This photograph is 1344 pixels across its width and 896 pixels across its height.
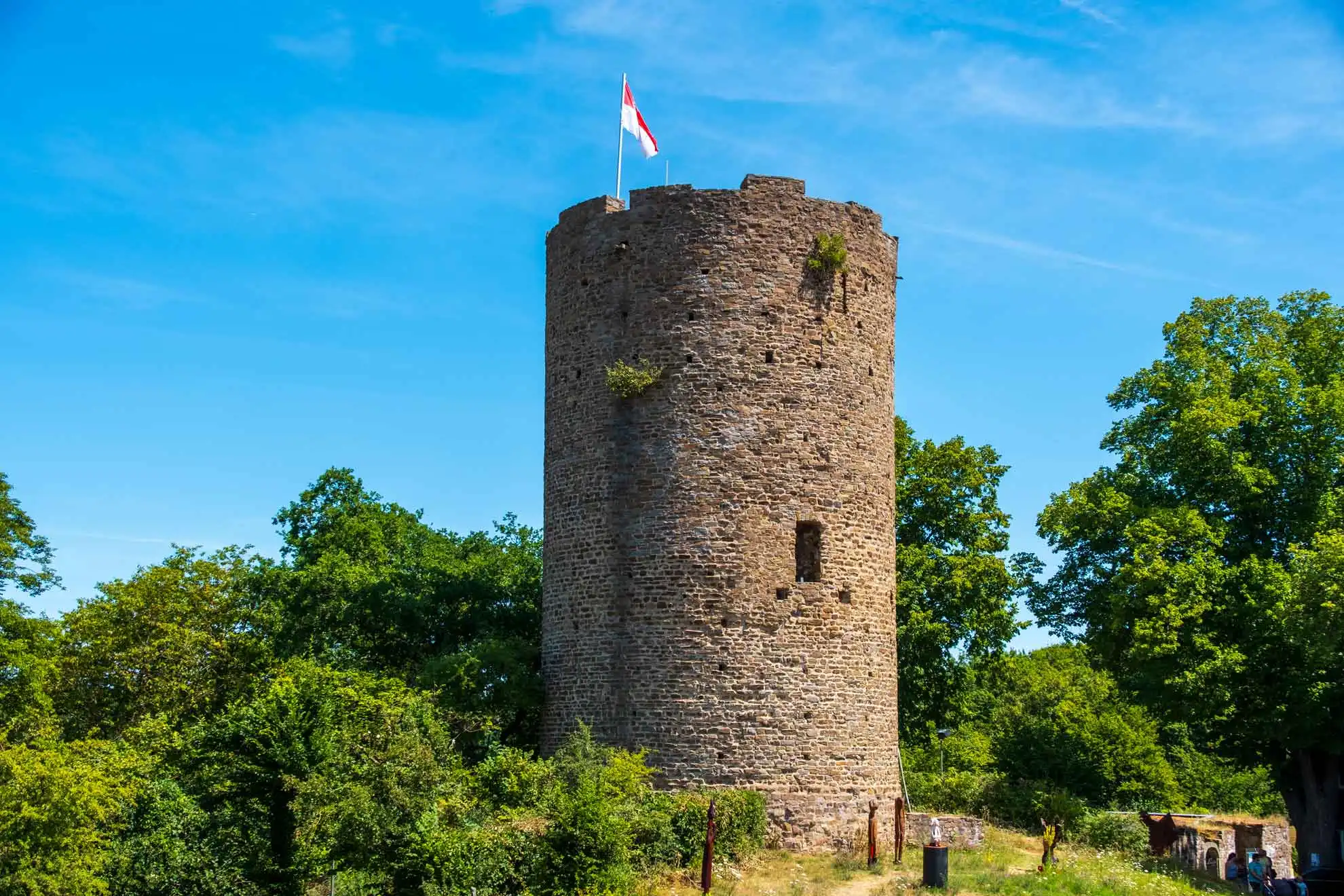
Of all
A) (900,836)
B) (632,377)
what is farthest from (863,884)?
(632,377)

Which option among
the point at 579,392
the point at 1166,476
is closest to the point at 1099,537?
the point at 1166,476

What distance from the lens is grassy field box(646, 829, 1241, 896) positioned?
19.0 metres

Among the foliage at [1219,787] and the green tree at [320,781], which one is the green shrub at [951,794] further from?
the foliage at [1219,787]

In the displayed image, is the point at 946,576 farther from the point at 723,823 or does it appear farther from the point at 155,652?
the point at 155,652

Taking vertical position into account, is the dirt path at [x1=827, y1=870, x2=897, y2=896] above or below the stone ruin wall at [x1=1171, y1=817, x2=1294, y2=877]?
above

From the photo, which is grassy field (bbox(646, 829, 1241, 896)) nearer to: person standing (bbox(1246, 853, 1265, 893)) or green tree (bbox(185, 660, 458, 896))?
person standing (bbox(1246, 853, 1265, 893))

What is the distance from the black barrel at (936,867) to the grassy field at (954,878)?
0.17 m

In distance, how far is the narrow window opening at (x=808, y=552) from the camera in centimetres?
2259

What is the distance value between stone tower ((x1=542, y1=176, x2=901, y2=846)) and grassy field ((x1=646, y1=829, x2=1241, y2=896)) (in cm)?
111

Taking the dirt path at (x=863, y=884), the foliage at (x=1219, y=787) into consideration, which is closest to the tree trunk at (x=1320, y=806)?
the dirt path at (x=863, y=884)

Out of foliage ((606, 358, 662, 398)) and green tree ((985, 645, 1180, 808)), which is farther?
green tree ((985, 645, 1180, 808))

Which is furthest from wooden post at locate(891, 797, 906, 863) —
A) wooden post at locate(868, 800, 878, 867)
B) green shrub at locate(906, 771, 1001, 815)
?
green shrub at locate(906, 771, 1001, 815)

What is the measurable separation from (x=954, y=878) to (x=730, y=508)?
6.72 m

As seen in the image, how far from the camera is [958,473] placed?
32000mm
